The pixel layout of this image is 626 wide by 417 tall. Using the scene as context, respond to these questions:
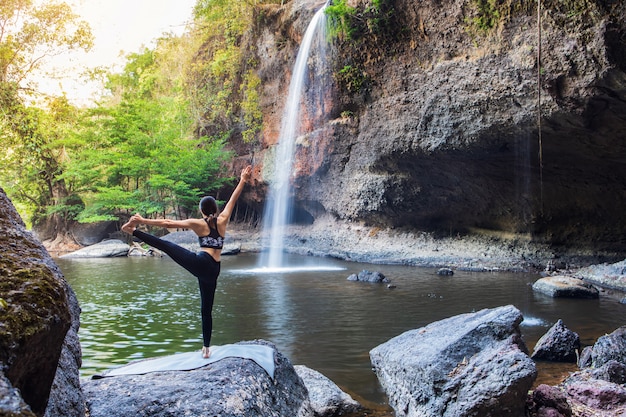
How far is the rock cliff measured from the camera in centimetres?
1324

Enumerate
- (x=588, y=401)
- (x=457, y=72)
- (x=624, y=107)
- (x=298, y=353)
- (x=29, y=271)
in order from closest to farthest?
(x=29, y=271) → (x=588, y=401) → (x=298, y=353) → (x=624, y=107) → (x=457, y=72)

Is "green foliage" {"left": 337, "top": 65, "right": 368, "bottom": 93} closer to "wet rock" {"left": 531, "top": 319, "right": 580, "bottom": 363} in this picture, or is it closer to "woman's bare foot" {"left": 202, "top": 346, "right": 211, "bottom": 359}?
"wet rock" {"left": 531, "top": 319, "right": 580, "bottom": 363}

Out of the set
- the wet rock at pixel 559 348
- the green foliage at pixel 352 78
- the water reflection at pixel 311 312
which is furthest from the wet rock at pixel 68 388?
the green foliage at pixel 352 78

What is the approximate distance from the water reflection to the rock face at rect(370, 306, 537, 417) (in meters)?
0.55

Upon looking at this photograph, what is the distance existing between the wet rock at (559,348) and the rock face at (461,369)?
1.81 meters

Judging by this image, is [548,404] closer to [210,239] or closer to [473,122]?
[210,239]

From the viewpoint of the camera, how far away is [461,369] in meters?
4.77

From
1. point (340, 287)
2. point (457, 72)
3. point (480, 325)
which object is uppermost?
point (457, 72)

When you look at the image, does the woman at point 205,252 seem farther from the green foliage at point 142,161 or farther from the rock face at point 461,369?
the green foliage at point 142,161

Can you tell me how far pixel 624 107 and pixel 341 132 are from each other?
11.7 metres

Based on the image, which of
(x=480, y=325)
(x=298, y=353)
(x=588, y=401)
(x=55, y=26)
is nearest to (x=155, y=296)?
(x=298, y=353)

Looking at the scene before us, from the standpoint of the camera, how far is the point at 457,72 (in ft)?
53.6

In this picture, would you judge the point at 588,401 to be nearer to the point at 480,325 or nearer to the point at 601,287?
the point at 480,325

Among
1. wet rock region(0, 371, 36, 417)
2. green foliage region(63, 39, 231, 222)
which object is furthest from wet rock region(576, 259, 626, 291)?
green foliage region(63, 39, 231, 222)
